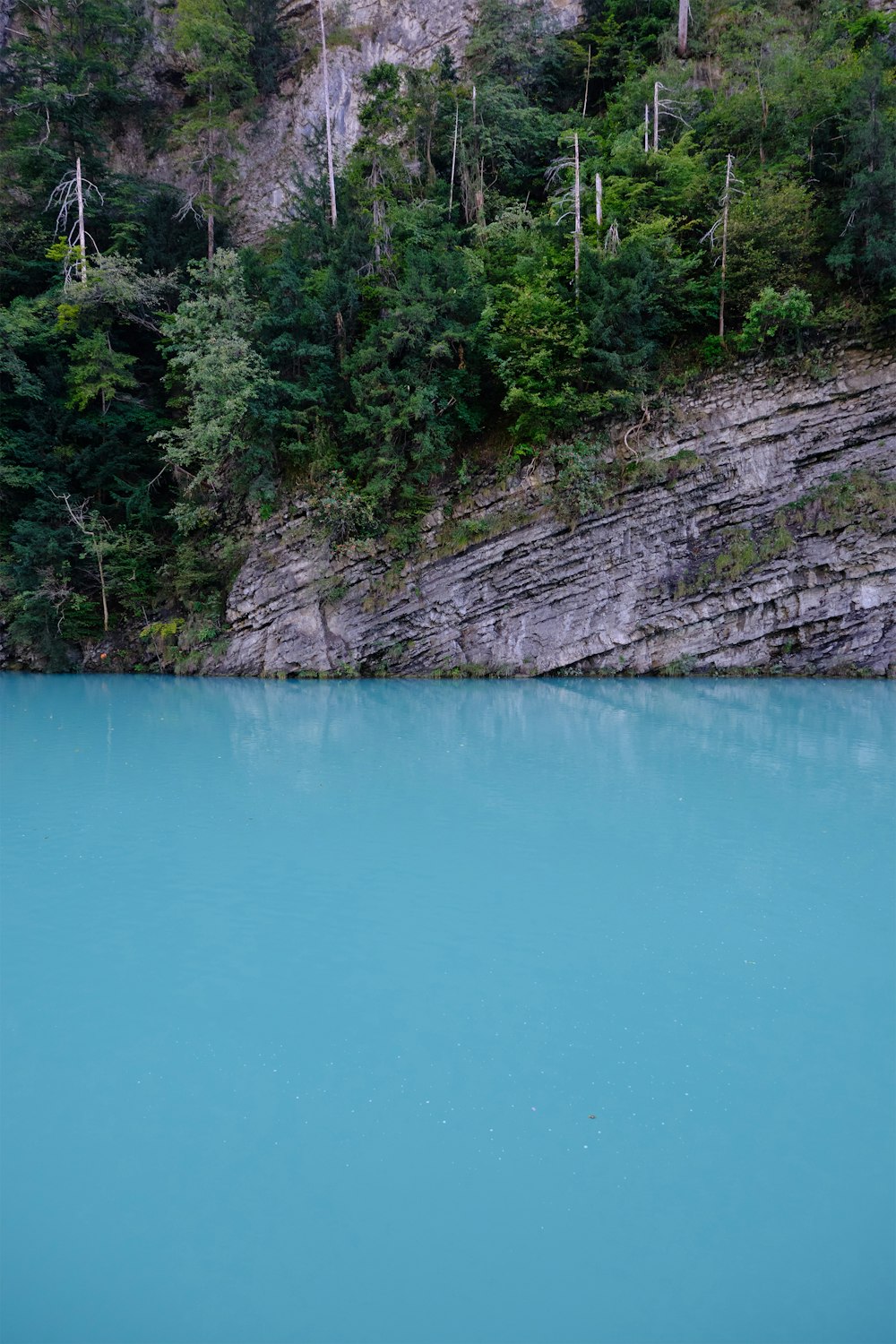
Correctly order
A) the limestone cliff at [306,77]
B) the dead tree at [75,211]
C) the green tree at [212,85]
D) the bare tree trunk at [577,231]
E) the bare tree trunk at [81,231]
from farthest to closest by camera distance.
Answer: the limestone cliff at [306,77]
the green tree at [212,85]
the dead tree at [75,211]
the bare tree trunk at [81,231]
the bare tree trunk at [577,231]

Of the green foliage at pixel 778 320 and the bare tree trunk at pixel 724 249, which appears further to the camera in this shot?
the bare tree trunk at pixel 724 249

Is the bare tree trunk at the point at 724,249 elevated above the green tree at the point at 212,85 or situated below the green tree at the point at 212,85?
below

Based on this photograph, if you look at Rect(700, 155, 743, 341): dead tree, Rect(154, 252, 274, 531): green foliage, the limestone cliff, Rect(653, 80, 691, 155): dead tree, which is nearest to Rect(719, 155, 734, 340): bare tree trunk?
Rect(700, 155, 743, 341): dead tree

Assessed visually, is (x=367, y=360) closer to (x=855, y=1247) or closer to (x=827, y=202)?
(x=827, y=202)

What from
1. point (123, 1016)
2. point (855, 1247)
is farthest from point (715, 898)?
point (123, 1016)

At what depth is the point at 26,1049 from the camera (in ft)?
11.6

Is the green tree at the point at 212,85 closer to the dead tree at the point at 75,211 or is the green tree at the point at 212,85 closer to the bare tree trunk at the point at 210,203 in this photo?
the bare tree trunk at the point at 210,203

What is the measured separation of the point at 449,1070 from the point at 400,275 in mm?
19505

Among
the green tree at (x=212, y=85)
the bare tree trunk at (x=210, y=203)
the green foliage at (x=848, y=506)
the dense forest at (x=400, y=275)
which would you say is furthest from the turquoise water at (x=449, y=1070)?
the green tree at (x=212, y=85)

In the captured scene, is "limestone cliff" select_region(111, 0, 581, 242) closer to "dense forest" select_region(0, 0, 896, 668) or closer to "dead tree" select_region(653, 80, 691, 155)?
"dense forest" select_region(0, 0, 896, 668)

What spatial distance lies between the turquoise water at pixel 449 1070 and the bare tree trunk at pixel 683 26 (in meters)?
24.0

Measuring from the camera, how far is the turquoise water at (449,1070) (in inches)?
91.7

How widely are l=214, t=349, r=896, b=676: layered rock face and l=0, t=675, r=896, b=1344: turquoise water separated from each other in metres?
10.0

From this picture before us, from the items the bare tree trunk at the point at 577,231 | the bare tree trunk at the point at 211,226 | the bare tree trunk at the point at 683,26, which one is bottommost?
the bare tree trunk at the point at 577,231
